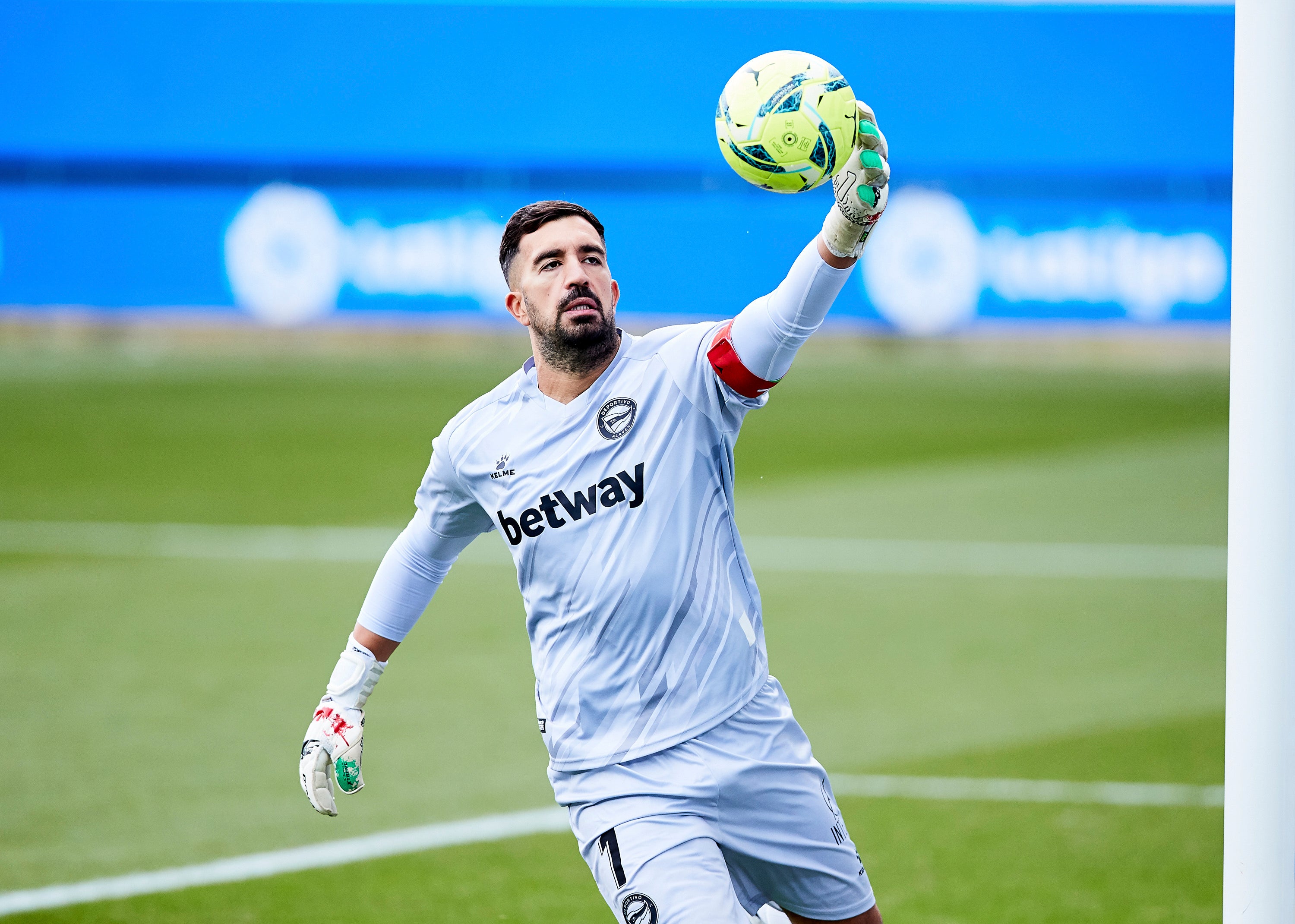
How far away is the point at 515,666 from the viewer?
386 inches

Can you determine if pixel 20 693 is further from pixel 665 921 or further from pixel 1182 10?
pixel 1182 10

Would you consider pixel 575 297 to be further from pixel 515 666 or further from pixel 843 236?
pixel 515 666

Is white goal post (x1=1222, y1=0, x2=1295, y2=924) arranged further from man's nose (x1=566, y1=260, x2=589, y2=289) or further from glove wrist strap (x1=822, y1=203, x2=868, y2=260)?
man's nose (x1=566, y1=260, x2=589, y2=289)

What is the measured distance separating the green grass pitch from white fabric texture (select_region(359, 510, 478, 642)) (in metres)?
1.69

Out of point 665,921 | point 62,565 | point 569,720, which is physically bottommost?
point 665,921

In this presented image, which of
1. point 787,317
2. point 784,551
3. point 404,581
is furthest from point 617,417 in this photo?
point 784,551

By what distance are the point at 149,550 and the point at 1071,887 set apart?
9.03 metres

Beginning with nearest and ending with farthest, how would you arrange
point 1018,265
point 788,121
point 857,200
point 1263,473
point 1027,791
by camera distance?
1. point 1263,473
2. point 857,200
3. point 788,121
4. point 1027,791
5. point 1018,265

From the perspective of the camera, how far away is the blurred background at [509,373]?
721 cm

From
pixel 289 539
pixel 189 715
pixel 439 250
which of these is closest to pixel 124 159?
pixel 439 250

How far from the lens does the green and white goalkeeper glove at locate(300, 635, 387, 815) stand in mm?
4547

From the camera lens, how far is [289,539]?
1362 cm

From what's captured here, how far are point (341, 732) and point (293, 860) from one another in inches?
87.6

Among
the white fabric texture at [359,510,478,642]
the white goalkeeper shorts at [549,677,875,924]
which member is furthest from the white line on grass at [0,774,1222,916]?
the white goalkeeper shorts at [549,677,875,924]
